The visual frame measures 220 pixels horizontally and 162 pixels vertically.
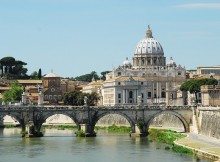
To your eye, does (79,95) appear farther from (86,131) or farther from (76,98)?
(86,131)

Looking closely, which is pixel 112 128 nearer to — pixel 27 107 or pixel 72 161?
pixel 27 107

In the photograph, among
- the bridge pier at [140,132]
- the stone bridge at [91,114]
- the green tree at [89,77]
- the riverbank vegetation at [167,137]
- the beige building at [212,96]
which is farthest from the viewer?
the green tree at [89,77]

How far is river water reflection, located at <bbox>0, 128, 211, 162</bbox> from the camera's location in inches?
1906

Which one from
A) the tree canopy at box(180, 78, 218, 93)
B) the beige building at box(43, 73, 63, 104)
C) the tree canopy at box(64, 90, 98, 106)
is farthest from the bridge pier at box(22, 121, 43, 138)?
the beige building at box(43, 73, 63, 104)

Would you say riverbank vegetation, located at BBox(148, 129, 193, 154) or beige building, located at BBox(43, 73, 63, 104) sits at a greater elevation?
beige building, located at BBox(43, 73, 63, 104)

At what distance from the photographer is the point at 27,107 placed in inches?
2692

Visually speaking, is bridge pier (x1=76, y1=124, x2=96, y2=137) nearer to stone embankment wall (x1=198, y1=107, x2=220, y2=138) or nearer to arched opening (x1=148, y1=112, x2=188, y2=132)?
arched opening (x1=148, y1=112, x2=188, y2=132)

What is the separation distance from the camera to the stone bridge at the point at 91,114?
6794 cm

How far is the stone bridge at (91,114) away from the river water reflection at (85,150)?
6.76 ft

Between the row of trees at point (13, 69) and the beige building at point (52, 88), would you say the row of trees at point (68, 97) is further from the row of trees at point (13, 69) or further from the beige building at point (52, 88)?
the row of trees at point (13, 69)

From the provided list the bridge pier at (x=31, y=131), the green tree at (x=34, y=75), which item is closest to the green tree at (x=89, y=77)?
the green tree at (x=34, y=75)

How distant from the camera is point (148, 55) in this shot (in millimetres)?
140625

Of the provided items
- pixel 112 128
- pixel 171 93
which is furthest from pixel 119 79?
pixel 112 128

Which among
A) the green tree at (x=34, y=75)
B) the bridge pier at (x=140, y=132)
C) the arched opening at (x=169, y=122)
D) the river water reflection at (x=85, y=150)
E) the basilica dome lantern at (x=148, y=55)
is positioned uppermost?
the basilica dome lantern at (x=148, y=55)
